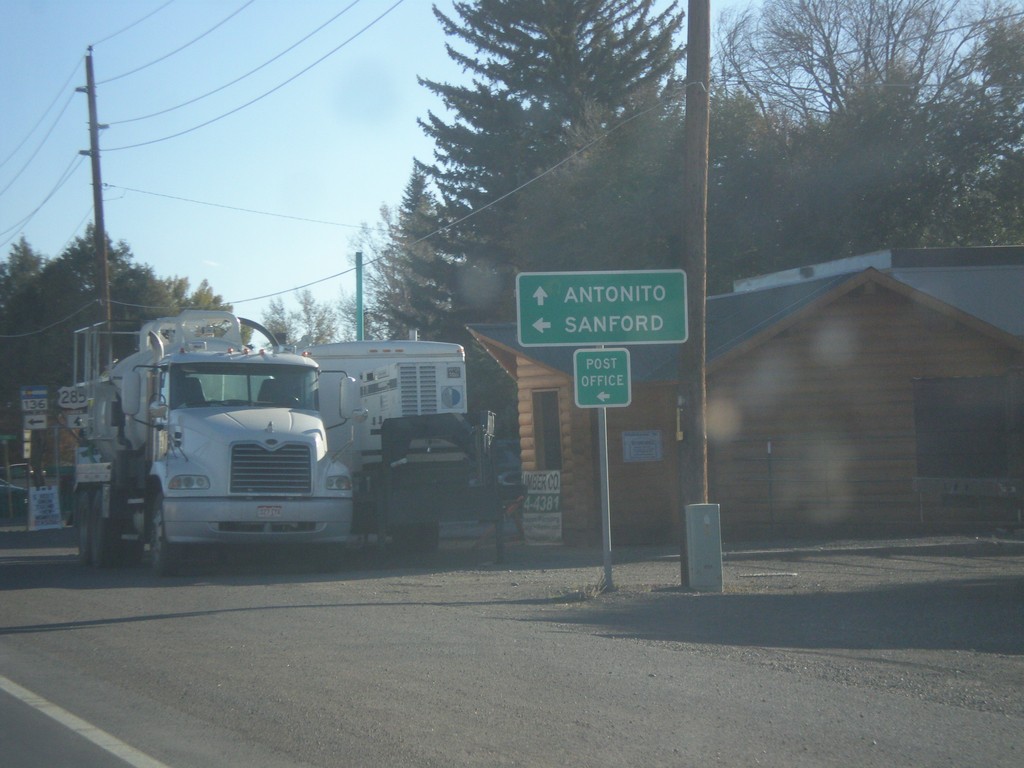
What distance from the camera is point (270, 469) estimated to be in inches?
612

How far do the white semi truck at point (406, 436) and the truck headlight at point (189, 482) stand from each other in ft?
8.63

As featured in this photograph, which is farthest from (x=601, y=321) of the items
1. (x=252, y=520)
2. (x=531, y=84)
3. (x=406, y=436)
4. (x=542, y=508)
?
(x=531, y=84)

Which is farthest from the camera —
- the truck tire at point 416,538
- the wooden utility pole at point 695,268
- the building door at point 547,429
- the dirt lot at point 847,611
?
the building door at point 547,429

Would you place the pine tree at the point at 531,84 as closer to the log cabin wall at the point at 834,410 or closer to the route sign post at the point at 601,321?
the log cabin wall at the point at 834,410

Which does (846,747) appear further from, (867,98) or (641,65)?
(641,65)

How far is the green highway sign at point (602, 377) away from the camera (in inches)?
514

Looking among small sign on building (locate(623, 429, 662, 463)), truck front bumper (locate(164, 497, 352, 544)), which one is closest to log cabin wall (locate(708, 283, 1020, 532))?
small sign on building (locate(623, 429, 662, 463))

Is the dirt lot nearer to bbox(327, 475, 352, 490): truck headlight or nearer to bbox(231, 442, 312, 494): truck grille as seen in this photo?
bbox(327, 475, 352, 490): truck headlight

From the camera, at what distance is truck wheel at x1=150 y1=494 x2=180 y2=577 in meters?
15.5

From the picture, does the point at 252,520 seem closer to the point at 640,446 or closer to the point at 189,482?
the point at 189,482

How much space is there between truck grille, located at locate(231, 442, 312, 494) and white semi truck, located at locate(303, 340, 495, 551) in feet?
4.54

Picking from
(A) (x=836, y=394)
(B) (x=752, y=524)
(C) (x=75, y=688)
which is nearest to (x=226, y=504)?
(C) (x=75, y=688)

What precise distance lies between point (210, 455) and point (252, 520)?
Answer: 1076 millimetres

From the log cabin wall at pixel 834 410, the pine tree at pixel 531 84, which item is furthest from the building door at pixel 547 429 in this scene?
the pine tree at pixel 531 84
